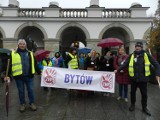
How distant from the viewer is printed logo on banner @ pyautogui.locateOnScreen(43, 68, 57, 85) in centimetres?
850

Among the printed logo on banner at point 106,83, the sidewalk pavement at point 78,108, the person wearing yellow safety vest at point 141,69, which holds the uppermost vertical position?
the person wearing yellow safety vest at point 141,69

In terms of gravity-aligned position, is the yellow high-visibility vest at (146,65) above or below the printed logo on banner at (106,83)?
above

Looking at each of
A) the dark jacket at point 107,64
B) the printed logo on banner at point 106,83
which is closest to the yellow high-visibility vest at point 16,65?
the printed logo on banner at point 106,83

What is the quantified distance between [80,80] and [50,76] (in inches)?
41.6

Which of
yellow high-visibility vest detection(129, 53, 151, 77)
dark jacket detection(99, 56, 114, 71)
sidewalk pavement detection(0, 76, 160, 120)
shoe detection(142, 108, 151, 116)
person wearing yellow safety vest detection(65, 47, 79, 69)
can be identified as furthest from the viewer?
person wearing yellow safety vest detection(65, 47, 79, 69)

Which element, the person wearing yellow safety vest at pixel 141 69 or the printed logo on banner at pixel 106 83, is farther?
the printed logo on banner at pixel 106 83

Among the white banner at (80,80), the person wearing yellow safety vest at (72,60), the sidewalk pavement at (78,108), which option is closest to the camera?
the sidewalk pavement at (78,108)

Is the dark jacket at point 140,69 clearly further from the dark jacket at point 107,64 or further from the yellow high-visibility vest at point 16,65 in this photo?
the yellow high-visibility vest at point 16,65

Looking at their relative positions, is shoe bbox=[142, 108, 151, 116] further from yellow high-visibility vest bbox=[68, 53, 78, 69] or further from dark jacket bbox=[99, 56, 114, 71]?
yellow high-visibility vest bbox=[68, 53, 78, 69]

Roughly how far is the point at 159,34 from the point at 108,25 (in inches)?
289

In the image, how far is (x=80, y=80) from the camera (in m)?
8.45

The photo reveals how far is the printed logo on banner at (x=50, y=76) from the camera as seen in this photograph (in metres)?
8.50

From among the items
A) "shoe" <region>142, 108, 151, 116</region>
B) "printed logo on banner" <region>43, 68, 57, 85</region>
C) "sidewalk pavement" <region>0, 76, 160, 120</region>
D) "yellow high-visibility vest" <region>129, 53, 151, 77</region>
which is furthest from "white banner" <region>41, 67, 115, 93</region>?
"shoe" <region>142, 108, 151, 116</region>

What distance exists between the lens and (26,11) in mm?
21562
